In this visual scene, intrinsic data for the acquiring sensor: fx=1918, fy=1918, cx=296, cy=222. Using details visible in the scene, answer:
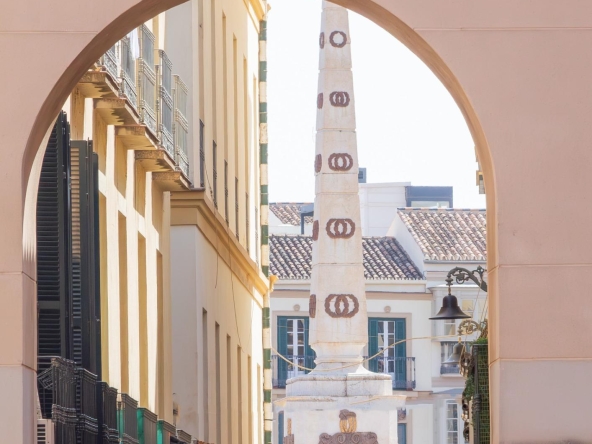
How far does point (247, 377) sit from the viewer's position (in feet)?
109

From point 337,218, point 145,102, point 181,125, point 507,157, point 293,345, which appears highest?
point 337,218

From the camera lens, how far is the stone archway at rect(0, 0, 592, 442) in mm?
8992

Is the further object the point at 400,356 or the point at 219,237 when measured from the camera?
the point at 400,356

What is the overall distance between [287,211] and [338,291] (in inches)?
1063

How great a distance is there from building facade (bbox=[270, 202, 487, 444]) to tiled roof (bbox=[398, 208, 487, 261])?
5cm

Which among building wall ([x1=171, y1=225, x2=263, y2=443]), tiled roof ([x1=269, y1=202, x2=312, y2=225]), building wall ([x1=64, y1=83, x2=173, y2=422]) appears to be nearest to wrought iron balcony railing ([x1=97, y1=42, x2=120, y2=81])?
building wall ([x1=64, y1=83, x2=173, y2=422])

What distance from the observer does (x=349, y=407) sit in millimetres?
43969

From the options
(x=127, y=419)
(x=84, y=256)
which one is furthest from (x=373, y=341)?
(x=84, y=256)

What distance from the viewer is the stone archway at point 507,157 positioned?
899 centimetres

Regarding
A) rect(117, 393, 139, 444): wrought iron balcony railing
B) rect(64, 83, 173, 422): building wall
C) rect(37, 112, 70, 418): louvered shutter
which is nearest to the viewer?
rect(37, 112, 70, 418): louvered shutter

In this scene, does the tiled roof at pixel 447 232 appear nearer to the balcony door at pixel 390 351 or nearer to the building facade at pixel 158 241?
the balcony door at pixel 390 351

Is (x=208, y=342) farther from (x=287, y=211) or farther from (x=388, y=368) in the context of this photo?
(x=287, y=211)

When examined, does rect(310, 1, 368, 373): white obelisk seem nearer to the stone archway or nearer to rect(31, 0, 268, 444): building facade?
rect(31, 0, 268, 444): building facade

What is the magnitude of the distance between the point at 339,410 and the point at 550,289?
116 ft
